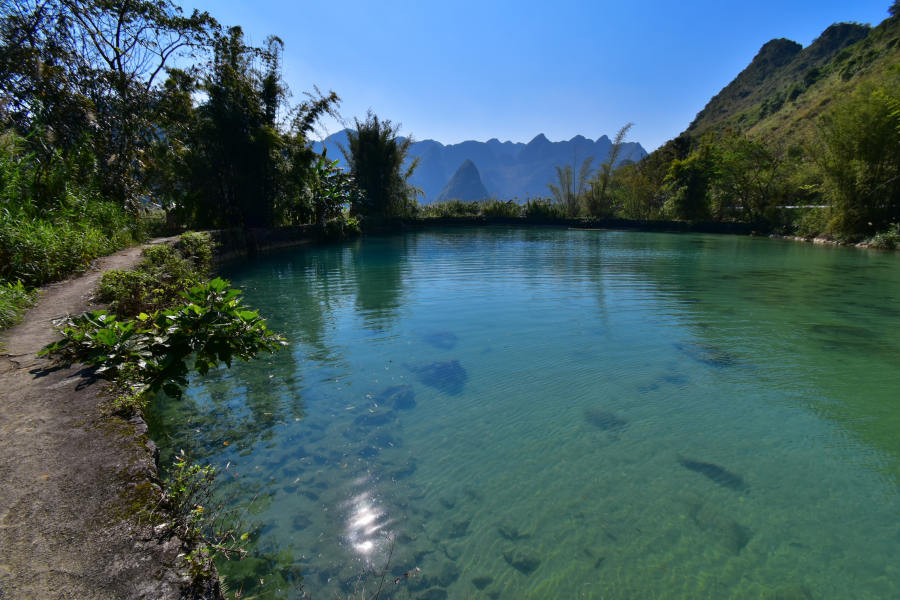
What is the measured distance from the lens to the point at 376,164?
79.7ft

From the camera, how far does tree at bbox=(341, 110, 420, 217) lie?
23672mm

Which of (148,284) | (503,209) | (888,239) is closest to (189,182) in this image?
(148,284)

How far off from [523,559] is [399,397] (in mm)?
1986

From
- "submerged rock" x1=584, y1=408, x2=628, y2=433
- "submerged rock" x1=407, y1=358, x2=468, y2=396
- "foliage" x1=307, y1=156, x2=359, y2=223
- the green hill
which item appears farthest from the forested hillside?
"foliage" x1=307, y1=156, x2=359, y2=223

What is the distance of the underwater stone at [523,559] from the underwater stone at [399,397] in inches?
67.3

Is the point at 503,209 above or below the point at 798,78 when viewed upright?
below

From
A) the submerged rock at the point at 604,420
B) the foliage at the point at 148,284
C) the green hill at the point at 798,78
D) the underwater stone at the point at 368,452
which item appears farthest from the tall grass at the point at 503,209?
the underwater stone at the point at 368,452

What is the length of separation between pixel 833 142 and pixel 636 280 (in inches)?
582

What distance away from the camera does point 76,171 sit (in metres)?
8.02

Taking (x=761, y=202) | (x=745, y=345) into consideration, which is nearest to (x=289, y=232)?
(x=745, y=345)

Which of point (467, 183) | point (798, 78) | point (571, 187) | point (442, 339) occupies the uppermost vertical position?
point (467, 183)

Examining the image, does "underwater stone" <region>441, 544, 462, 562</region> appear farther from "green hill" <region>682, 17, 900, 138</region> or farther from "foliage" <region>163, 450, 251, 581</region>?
"green hill" <region>682, 17, 900, 138</region>

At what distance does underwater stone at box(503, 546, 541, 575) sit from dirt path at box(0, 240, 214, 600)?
154 cm

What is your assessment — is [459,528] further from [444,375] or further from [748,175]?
[748,175]
